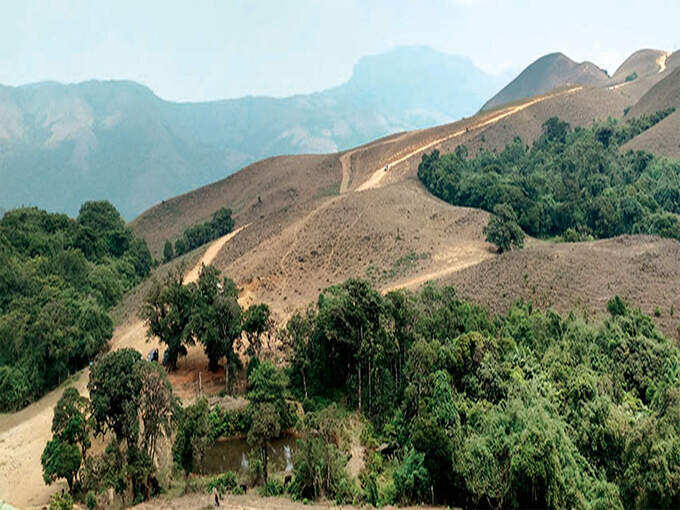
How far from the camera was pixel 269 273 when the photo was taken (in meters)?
46.3

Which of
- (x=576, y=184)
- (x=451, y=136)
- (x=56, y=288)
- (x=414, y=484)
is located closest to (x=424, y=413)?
(x=414, y=484)

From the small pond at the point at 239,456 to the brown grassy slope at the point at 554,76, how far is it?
516 feet

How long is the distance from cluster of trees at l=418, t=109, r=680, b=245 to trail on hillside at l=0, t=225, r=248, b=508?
1613 inches

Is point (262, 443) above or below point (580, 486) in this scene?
above

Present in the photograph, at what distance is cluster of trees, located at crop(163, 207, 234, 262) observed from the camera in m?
69.2

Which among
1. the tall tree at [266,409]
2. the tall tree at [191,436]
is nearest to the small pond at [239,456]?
the tall tree at [266,409]

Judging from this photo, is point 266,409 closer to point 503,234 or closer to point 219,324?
point 219,324

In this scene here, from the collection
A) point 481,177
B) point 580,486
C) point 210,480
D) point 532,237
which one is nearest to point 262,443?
point 210,480

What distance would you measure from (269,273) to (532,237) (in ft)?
93.2

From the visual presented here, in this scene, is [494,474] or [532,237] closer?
[494,474]

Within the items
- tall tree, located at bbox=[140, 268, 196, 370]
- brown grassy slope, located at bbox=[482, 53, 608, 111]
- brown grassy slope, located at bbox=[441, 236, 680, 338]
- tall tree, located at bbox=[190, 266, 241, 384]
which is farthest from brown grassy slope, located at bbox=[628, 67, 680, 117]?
tall tree, located at bbox=[140, 268, 196, 370]

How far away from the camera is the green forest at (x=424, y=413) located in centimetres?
1756

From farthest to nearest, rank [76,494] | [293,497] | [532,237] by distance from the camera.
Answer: [532,237] < [76,494] < [293,497]

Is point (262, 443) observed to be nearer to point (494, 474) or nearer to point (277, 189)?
point (494, 474)
